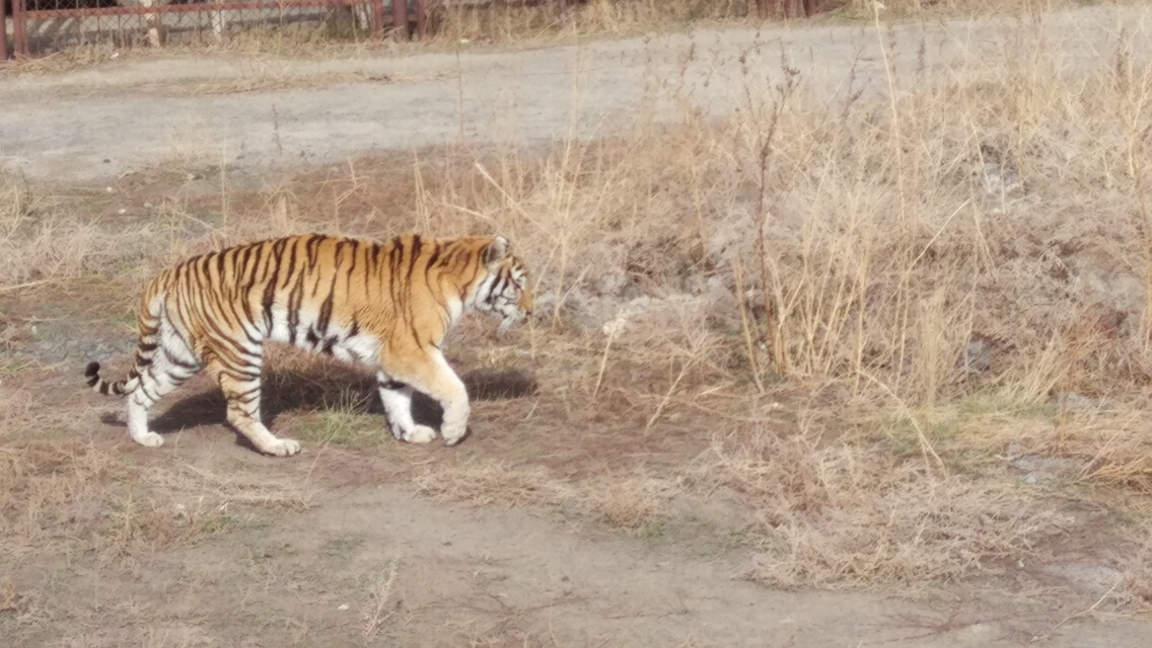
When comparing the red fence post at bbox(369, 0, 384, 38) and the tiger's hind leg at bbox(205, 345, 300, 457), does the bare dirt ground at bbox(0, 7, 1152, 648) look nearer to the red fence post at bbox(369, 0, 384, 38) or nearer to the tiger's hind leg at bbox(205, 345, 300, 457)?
the tiger's hind leg at bbox(205, 345, 300, 457)

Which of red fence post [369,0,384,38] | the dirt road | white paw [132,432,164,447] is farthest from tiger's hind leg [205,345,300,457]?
red fence post [369,0,384,38]

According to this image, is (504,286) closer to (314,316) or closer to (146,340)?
(314,316)

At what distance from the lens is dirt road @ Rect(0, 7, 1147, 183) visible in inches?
410

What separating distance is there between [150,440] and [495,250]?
1491 mm

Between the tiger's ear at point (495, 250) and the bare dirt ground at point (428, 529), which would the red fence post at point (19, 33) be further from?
the tiger's ear at point (495, 250)

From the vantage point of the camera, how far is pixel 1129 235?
7.22m

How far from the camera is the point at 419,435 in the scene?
6270 mm

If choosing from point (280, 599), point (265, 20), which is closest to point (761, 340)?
point (280, 599)

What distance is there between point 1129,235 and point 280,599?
421cm

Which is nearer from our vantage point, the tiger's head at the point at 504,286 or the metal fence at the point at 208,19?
the tiger's head at the point at 504,286

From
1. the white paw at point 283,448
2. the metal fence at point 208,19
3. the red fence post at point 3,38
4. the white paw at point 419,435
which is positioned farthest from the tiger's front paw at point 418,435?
the red fence post at point 3,38

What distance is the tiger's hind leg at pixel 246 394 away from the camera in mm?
6043

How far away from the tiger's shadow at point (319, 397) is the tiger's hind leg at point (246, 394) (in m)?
0.40

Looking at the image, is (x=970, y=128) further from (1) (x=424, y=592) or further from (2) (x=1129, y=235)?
(1) (x=424, y=592)
